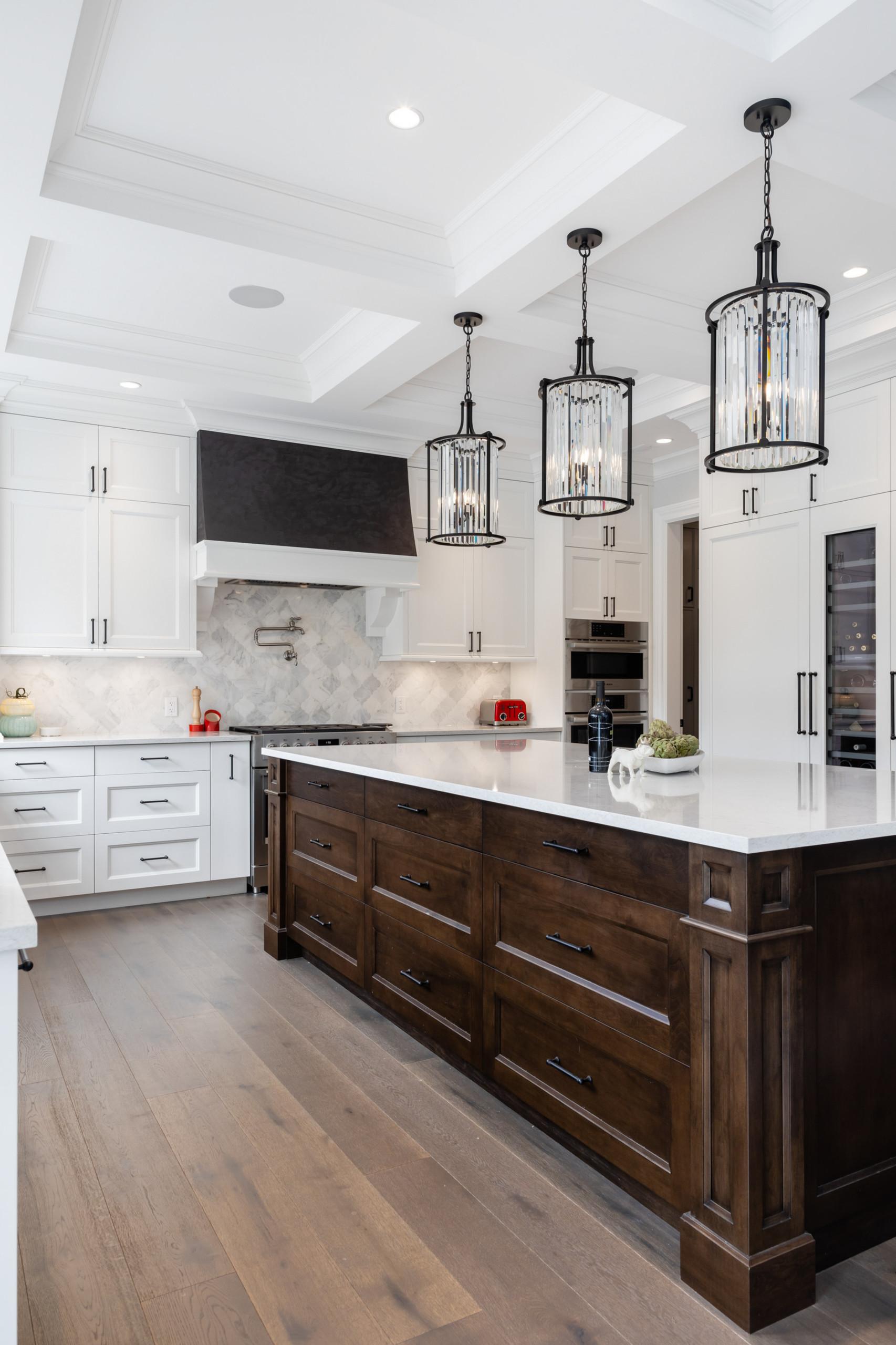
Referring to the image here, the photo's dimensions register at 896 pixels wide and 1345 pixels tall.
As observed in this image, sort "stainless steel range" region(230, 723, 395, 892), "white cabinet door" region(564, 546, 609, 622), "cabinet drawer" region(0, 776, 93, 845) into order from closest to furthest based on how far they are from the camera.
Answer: "cabinet drawer" region(0, 776, 93, 845) → "stainless steel range" region(230, 723, 395, 892) → "white cabinet door" region(564, 546, 609, 622)

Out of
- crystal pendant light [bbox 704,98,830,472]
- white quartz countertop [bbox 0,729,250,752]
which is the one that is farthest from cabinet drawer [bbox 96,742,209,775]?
crystal pendant light [bbox 704,98,830,472]

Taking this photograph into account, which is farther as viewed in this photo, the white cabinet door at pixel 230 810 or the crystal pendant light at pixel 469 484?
the white cabinet door at pixel 230 810

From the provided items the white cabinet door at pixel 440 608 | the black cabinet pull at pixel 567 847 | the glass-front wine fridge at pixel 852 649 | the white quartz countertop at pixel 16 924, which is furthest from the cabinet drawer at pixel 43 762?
the glass-front wine fridge at pixel 852 649

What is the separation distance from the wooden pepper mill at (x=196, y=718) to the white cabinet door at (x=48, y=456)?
1.25 m

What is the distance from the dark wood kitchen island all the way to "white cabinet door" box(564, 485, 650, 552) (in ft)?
11.9

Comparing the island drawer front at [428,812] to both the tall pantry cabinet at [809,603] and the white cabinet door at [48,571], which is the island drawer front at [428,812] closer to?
the tall pantry cabinet at [809,603]

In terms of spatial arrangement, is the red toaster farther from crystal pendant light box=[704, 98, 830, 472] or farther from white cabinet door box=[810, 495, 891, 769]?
crystal pendant light box=[704, 98, 830, 472]

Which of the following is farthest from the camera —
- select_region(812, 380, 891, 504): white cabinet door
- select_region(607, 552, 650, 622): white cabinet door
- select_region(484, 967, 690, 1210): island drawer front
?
select_region(607, 552, 650, 622): white cabinet door

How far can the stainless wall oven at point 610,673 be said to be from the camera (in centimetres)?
614

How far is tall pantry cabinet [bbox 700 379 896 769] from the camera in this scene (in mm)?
4020

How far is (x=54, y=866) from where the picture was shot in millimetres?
4488

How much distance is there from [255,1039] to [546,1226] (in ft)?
4.33

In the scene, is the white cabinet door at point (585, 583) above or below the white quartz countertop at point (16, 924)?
above

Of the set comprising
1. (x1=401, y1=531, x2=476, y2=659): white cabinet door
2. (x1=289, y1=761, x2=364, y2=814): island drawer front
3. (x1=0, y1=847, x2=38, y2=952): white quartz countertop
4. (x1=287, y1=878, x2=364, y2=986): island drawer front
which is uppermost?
(x1=401, y1=531, x2=476, y2=659): white cabinet door
